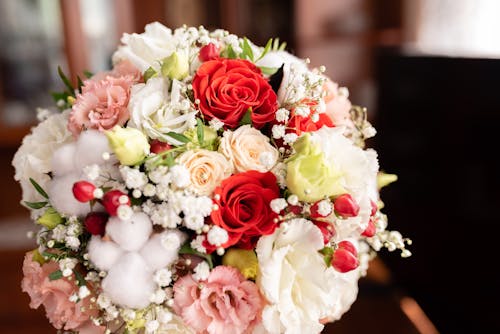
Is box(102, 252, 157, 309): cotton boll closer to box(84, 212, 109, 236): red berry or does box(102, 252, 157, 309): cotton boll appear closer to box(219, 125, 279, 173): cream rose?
box(84, 212, 109, 236): red berry

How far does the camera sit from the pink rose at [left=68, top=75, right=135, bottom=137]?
0.70 metres

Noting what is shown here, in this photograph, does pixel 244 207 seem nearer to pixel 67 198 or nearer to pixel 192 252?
pixel 192 252

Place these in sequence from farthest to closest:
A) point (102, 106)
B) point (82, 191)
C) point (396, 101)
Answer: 1. point (396, 101)
2. point (102, 106)
3. point (82, 191)

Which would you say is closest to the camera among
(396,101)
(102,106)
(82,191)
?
(82,191)

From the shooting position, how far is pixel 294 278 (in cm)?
65

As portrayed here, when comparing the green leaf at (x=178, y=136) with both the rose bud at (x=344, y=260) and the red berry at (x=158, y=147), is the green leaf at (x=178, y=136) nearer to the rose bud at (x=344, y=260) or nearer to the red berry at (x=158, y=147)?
the red berry at (x=158, y=147)

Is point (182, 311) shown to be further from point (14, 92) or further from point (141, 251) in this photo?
point (14, 92)

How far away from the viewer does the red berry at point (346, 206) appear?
2.12ft

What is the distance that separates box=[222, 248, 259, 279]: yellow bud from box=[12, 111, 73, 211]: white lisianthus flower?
313 mm

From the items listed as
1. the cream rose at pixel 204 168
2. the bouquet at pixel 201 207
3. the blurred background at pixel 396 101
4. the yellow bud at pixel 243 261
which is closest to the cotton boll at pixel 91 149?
the bouquet at pixel 201 207

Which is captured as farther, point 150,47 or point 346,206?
point 150,47

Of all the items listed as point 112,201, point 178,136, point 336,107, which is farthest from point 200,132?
point 336,107

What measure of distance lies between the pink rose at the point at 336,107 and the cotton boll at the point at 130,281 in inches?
14.9

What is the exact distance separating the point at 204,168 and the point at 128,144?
0.10 m
